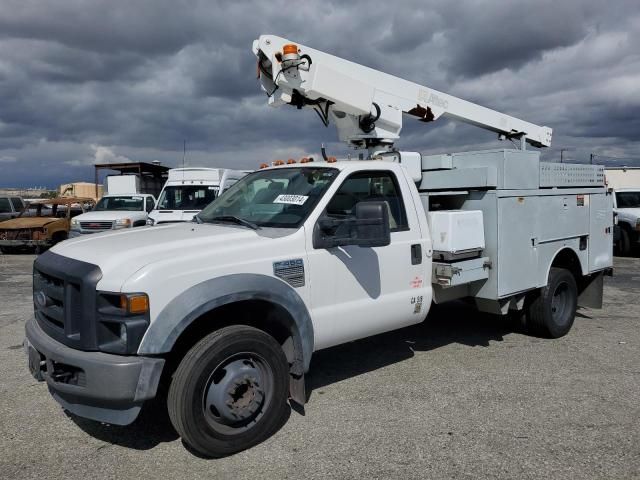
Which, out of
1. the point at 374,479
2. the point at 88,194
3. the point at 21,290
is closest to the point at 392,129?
the point at 374,479

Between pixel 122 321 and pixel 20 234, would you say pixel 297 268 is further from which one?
pixel 20 234

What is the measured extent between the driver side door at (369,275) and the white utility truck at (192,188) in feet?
31.7

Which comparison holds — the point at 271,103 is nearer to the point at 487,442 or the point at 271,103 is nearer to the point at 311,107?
the point at 311,107

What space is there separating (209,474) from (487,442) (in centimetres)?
185

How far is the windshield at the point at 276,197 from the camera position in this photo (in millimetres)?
4203

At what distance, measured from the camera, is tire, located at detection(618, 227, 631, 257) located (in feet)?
47.8

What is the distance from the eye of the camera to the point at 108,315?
10.7 ft

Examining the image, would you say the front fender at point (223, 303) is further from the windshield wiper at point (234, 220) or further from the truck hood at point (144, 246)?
the windshield wiper at point (234, 220)

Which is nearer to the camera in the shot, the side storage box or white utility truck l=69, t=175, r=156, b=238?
the side storage box

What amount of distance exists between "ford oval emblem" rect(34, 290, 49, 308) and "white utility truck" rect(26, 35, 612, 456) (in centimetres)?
2

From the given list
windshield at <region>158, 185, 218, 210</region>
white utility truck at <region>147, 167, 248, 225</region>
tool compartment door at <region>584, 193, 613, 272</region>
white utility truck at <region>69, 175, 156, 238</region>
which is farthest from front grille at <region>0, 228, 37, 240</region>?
tool compartment door at <region>584, 193, 613, 272</region>

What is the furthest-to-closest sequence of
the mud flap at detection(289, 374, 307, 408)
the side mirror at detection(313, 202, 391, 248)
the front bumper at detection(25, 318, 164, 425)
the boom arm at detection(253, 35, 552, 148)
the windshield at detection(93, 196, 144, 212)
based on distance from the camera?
the windshield at detection(93, 196, 144, 212) → the boom arm at detection(253, 35, 552, 148) → the mud flap at detection(289, 374, 307, 408) → the side mirror at detection(313, 202, 391, 248) → the front bumper at detection(25, 318, 164, 425)

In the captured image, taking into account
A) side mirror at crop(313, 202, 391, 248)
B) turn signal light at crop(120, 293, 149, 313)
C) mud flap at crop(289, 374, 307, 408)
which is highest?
side mirror at crop(313, 202, 391, 248)

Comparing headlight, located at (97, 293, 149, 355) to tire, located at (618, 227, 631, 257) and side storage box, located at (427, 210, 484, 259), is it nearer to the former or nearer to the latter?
side storage box, located at (427, 210, 484, 259)
